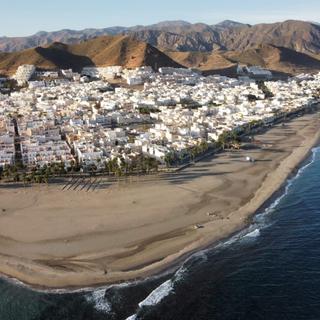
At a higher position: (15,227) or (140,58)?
(140,58)

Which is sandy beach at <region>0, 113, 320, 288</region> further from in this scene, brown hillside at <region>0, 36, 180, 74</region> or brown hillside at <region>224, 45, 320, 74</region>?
brown hillside at <region>224, 45, 320, 74</region>

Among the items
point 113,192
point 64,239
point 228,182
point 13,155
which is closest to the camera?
point 64,239

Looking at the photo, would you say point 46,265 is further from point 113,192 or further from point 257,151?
point 257,151

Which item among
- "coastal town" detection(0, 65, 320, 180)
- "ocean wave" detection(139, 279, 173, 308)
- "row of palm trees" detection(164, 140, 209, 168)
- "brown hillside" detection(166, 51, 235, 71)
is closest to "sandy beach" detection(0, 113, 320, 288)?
"ocean wave" detection(139, 279, 173, 308)

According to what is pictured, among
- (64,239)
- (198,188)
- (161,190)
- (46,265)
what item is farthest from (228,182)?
(46,265)

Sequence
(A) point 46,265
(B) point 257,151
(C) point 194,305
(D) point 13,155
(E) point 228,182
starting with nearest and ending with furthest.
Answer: (C) point 194,305 → (A) point 46,265 → (E) point 228,182 → (D) point 13,155 → (B) point 257,151
